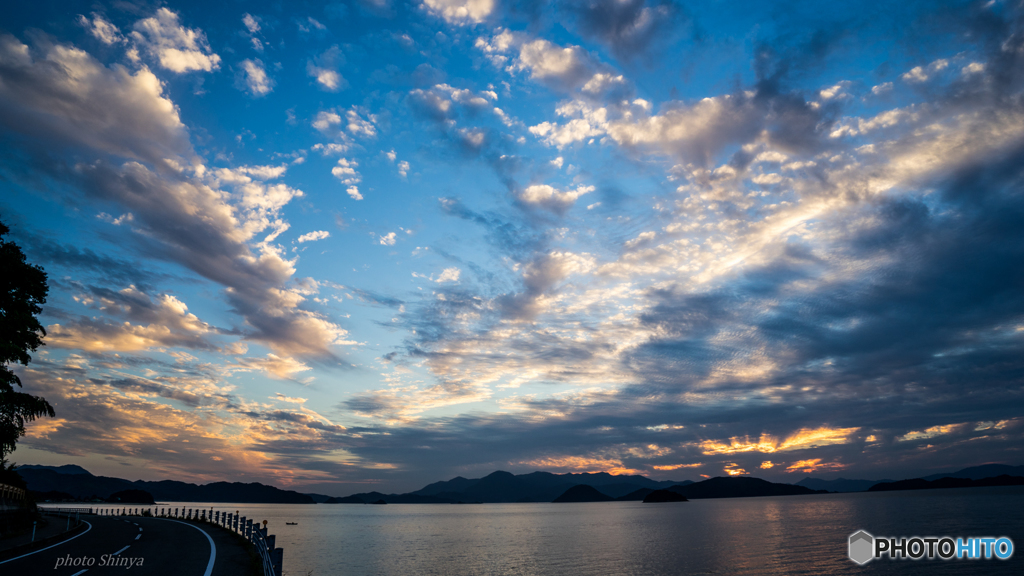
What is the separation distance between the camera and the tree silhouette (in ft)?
98.6

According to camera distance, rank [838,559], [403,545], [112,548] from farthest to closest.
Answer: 1. [403,545]
2. [838,559]
3. [112,548]

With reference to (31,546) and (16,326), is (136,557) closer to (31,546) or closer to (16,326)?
(31,546)

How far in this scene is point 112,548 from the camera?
93.7 feet

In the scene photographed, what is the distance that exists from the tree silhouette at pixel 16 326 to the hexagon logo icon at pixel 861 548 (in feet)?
229

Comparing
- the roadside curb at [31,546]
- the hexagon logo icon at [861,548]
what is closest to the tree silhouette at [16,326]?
the roadside curb at [31,546]

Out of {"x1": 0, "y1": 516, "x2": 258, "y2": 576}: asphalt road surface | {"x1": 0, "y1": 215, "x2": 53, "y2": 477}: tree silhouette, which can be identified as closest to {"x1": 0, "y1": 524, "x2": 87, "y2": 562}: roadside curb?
{"x1": 0, "y1": 516, "x2": 258, "y2": 576}: asphalt road surface

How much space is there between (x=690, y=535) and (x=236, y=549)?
81.8m

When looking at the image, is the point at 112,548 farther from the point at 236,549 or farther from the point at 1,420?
the point at 1,420

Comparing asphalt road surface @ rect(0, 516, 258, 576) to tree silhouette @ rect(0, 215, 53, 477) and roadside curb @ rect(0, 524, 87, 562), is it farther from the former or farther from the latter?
tree silhouette @ rect(0, 215, 53, 477)

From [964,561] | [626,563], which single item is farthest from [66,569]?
[964,561]

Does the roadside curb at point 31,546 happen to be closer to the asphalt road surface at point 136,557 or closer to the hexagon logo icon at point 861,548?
the asphalt road surface at point 136,557

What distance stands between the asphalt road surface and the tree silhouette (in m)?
8.15

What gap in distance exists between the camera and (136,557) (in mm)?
25672

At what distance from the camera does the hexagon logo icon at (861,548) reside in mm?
53941
